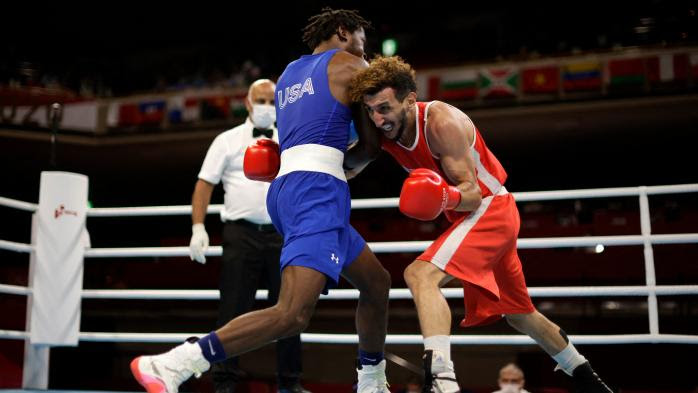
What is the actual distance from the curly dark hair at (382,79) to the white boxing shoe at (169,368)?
1.00m

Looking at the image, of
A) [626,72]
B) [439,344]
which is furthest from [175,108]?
[439,344]

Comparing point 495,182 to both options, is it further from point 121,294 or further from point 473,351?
point 473,351

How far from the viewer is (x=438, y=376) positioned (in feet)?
7.39

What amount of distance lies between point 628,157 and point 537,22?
279cm

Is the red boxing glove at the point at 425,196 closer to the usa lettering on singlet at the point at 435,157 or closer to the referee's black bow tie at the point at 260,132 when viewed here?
the usa lettering on singlet at the point at 435,157

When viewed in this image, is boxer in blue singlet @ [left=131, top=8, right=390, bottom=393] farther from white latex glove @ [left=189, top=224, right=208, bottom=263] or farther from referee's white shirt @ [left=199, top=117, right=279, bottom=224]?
white latex glove @ [left=189, top=224, right=208, bottom=263]

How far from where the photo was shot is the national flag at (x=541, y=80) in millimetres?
10117

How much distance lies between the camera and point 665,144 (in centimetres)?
1064

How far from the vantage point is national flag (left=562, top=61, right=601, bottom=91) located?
9.89 m

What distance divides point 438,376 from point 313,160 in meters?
0.83

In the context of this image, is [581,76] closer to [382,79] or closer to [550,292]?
[550,292]

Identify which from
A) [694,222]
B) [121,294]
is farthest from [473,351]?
[121,294]

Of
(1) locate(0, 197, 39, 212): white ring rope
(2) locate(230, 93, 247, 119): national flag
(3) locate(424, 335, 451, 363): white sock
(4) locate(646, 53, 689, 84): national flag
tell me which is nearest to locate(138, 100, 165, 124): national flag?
(2) locate(230, 93, 247, 119): national flag

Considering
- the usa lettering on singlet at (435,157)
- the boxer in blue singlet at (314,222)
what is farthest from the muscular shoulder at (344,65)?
the usa lettering on singlet at (435,157)
